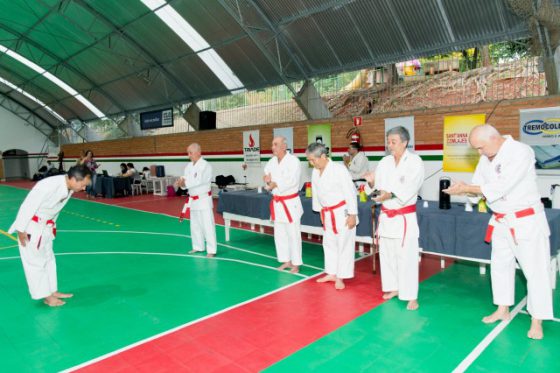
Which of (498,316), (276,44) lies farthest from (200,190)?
(276,44)

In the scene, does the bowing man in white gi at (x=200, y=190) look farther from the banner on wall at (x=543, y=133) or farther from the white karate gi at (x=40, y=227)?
the banner on wall at (x=543, y=133)

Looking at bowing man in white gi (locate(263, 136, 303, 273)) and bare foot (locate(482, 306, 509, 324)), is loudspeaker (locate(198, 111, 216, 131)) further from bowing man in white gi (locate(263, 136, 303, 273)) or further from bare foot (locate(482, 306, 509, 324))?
bare foot (locate(482, 306, 509, 324))

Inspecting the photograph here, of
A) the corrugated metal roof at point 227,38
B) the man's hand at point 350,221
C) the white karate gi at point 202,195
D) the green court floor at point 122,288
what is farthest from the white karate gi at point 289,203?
the corrugated metal roof at point 227,38

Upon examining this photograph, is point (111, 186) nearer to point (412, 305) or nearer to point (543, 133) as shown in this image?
point (412, 305)

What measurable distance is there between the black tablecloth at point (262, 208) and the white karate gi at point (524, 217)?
6.27 feet

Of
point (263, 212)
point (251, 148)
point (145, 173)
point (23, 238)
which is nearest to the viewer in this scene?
point (23, 238)

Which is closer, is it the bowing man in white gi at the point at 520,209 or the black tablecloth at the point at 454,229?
the bowing man in white gi at the point at 520,209

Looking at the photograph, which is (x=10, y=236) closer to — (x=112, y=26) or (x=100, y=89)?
(x=112, y=26)

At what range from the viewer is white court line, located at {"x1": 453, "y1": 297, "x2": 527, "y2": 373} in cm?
283

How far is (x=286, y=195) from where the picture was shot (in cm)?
513

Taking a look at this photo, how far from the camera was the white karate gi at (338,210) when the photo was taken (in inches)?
171

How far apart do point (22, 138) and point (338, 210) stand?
2809 centimetres

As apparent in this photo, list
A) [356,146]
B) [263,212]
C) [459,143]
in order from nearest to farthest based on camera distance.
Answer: [263,212]
[459,143]
[356,146]

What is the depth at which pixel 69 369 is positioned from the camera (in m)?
2.92
